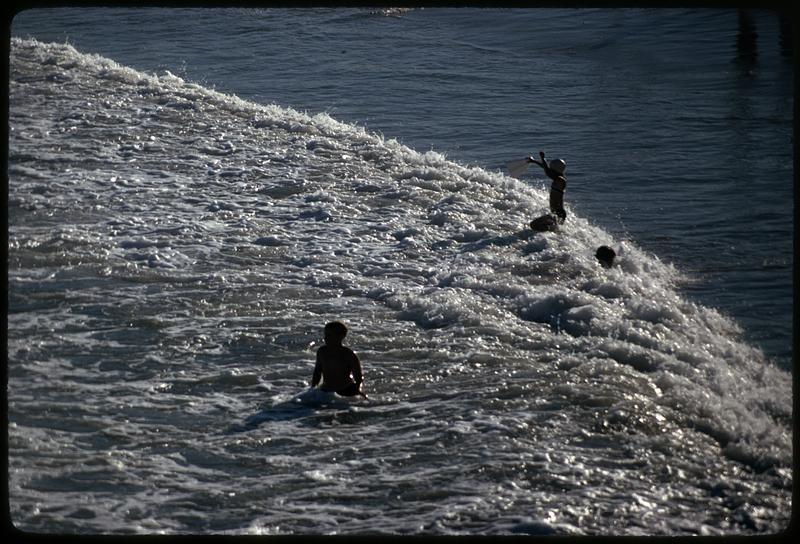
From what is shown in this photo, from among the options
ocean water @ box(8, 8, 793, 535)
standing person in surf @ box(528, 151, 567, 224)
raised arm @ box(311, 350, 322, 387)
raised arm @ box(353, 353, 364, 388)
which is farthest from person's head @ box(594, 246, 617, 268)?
raised arm @ box(311, 350, 322, 387)

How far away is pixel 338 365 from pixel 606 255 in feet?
13.0

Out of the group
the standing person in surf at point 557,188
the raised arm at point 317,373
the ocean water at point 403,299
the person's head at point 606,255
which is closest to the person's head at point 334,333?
the raised arm at point 317,373

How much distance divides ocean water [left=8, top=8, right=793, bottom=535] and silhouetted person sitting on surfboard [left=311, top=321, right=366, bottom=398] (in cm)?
17

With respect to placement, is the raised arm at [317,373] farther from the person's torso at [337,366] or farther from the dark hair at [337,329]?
the dark hair at [337,329]

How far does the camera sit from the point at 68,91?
61.9ft

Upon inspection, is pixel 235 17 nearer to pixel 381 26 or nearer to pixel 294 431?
pixel 381 26

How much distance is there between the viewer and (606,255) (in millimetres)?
11391

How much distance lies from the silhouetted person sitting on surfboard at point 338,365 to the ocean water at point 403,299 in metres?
0.17

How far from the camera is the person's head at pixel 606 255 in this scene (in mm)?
11352

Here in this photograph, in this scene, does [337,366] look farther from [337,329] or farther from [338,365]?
[337,329]

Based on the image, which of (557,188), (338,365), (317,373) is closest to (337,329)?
(338,365)
